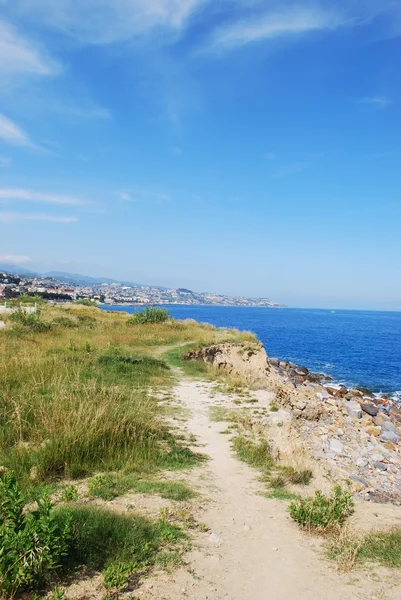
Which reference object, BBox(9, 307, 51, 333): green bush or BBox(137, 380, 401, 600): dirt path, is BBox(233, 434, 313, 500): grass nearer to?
BBox(137, 380, 401, 600): dirt path

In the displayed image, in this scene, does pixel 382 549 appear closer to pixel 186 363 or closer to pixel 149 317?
pixel 186 363

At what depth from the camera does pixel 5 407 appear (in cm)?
895

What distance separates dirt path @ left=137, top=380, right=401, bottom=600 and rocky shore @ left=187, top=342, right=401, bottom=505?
4640mm

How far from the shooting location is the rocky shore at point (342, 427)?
489 inches

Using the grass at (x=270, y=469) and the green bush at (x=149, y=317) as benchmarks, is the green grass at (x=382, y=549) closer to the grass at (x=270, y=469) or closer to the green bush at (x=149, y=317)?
the grass at (x=270, y=469)

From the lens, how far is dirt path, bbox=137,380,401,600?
445cm

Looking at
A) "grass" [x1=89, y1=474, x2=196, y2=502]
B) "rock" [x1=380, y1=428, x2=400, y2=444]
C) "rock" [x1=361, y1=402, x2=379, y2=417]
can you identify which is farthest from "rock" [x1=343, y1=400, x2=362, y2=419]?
"grass" [x1=89, y1=474, x2=196, y2=502]

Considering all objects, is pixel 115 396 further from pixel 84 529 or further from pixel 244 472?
pixel 84 529

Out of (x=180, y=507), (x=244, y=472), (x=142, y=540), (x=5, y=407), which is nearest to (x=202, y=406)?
(x=244, y=472)

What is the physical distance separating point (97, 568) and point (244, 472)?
412 cm

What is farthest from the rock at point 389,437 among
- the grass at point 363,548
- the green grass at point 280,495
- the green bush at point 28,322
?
the green bush at point 28,322

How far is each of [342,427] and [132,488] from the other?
13814mm

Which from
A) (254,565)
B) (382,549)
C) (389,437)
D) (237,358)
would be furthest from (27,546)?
(237,358)

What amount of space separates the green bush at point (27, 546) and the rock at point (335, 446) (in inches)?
478
